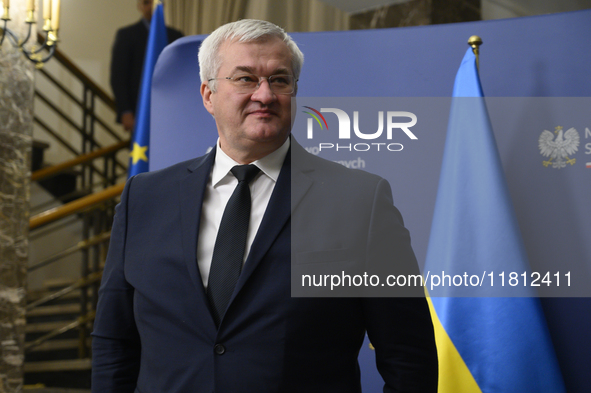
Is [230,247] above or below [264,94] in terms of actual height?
below

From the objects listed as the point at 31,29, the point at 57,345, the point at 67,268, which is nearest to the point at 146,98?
the point at 31,29

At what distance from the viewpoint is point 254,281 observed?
121cm

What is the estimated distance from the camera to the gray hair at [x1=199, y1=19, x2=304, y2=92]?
131cm

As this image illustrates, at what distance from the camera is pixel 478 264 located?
192 centimetres

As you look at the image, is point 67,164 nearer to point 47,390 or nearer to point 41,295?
point 41,295

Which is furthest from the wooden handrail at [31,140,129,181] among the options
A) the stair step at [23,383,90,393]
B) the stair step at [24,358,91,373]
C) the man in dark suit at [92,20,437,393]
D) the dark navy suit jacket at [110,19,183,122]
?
the man in dark suit at [92,20,437,393]

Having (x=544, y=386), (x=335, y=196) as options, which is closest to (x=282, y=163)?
(x=335, y=196)

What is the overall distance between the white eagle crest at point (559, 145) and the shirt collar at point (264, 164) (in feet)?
3.51

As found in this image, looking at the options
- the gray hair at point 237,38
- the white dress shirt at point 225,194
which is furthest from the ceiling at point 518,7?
the white dress shirt at point 225,194

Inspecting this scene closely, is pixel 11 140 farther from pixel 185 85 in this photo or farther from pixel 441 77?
pixel 441 77

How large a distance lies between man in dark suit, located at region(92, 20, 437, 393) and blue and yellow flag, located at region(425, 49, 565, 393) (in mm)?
684

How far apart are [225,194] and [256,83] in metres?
0.28

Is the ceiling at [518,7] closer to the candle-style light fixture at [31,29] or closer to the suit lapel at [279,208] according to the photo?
the candle-style light fixture at [31,29]

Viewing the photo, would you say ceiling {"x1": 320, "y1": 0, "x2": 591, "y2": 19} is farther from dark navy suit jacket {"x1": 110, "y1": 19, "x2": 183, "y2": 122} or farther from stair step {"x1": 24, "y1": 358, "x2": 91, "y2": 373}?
stair step {"x1": 24, "y1": 358, "x2": 91, "y2": 373}
